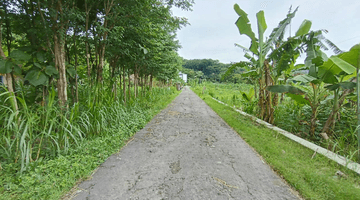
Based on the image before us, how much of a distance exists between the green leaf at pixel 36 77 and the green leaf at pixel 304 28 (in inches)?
251

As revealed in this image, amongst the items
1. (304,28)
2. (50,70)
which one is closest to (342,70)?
(304,28)

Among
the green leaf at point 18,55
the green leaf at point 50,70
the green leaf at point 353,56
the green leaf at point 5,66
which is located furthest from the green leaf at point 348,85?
the green leaf at point 5,66

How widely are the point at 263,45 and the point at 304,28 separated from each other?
51.9 inches

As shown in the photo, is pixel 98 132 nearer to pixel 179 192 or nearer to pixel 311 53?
pixel 179 192

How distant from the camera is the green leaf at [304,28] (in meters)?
4.71

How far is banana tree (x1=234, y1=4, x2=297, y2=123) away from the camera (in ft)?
17.2

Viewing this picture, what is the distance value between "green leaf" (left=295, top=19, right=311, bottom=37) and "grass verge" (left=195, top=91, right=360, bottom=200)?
3.25 m

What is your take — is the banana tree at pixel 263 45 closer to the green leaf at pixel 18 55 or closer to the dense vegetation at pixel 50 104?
the dense vegetation at pixel 50 104

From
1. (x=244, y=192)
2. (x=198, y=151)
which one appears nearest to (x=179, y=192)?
(x=244, y=192)

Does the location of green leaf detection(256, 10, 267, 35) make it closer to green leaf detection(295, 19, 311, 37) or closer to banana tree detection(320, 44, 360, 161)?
green leaf detection(295, 19, 311, 37)

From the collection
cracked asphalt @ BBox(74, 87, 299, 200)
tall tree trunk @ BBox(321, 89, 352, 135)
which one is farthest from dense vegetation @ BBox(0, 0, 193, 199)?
tall tree trunk @ BBox(321, 89, 352, 135)

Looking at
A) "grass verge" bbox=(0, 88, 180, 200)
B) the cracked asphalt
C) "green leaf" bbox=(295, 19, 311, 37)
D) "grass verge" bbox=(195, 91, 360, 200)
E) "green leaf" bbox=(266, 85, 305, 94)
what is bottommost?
the cracked asphalt

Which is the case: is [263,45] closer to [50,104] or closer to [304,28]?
[304,28]

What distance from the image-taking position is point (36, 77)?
2432 mm
